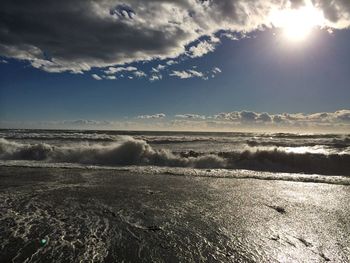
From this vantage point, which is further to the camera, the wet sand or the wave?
the wave

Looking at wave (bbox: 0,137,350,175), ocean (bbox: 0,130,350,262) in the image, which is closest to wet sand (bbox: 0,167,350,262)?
ocean (bbox: 0,130,350,262)

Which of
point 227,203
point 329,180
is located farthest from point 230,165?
point 227,203

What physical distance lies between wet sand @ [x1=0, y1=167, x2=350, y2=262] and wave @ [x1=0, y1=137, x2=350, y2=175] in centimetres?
652

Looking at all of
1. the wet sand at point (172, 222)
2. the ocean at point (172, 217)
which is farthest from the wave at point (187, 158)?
the wet sand at point (172, 222)

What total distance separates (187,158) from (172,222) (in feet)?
46.3

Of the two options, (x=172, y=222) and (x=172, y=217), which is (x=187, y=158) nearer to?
(x=172, y=217)

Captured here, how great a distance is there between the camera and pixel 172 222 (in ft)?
26.1

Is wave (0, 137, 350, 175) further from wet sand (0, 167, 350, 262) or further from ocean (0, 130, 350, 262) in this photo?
wet sand (0, 167, 350, 262)

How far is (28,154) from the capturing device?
2622 cm

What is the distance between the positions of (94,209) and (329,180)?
1073 centimetres

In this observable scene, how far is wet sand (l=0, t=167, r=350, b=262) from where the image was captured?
19.8 ft

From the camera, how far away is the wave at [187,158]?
1967cm

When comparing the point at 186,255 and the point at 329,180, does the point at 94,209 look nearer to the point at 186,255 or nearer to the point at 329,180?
the point at 186,255

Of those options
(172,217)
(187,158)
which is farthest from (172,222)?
(187,158)
